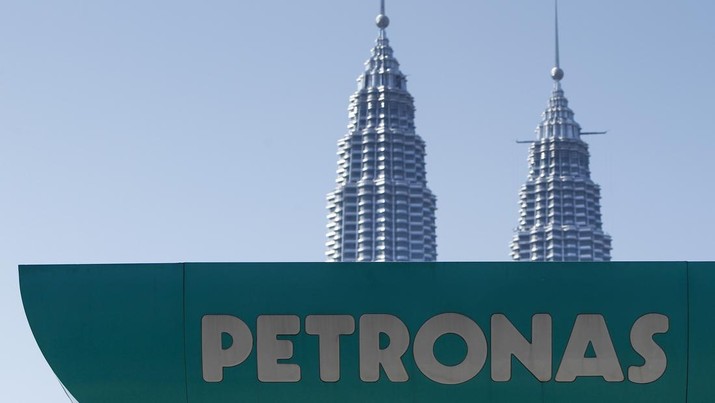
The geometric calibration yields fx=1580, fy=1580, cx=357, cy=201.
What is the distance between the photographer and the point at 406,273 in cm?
2162

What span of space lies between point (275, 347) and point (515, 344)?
3277 millimetres

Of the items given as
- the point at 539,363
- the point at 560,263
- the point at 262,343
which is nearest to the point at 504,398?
the point at 539,363

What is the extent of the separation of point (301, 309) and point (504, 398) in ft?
9.96

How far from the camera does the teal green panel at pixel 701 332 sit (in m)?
21.6

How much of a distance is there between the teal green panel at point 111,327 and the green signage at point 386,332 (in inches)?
0.8

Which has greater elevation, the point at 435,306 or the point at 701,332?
the point at 435,306

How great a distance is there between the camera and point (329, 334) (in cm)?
2156

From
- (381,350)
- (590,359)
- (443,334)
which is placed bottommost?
(590,359)

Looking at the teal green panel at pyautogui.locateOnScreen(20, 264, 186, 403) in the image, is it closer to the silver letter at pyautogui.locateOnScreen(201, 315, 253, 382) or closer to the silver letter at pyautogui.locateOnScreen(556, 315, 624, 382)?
the silver letter at pyautogui.locateOnScreen(201, 315, 253, 382)

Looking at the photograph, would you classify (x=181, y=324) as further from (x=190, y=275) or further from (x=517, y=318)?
(x=517, y=318)

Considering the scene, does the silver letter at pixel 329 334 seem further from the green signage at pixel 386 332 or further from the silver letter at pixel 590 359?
the silver letter at pixel 590 359

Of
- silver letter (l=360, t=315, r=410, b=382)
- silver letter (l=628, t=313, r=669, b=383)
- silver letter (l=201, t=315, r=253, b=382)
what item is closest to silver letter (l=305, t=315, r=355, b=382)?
silver letter (l=360, t=315, r=410, b=382)

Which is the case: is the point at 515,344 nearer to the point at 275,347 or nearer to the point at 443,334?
the point at 443,334

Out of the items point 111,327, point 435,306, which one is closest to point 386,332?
point 435,306
